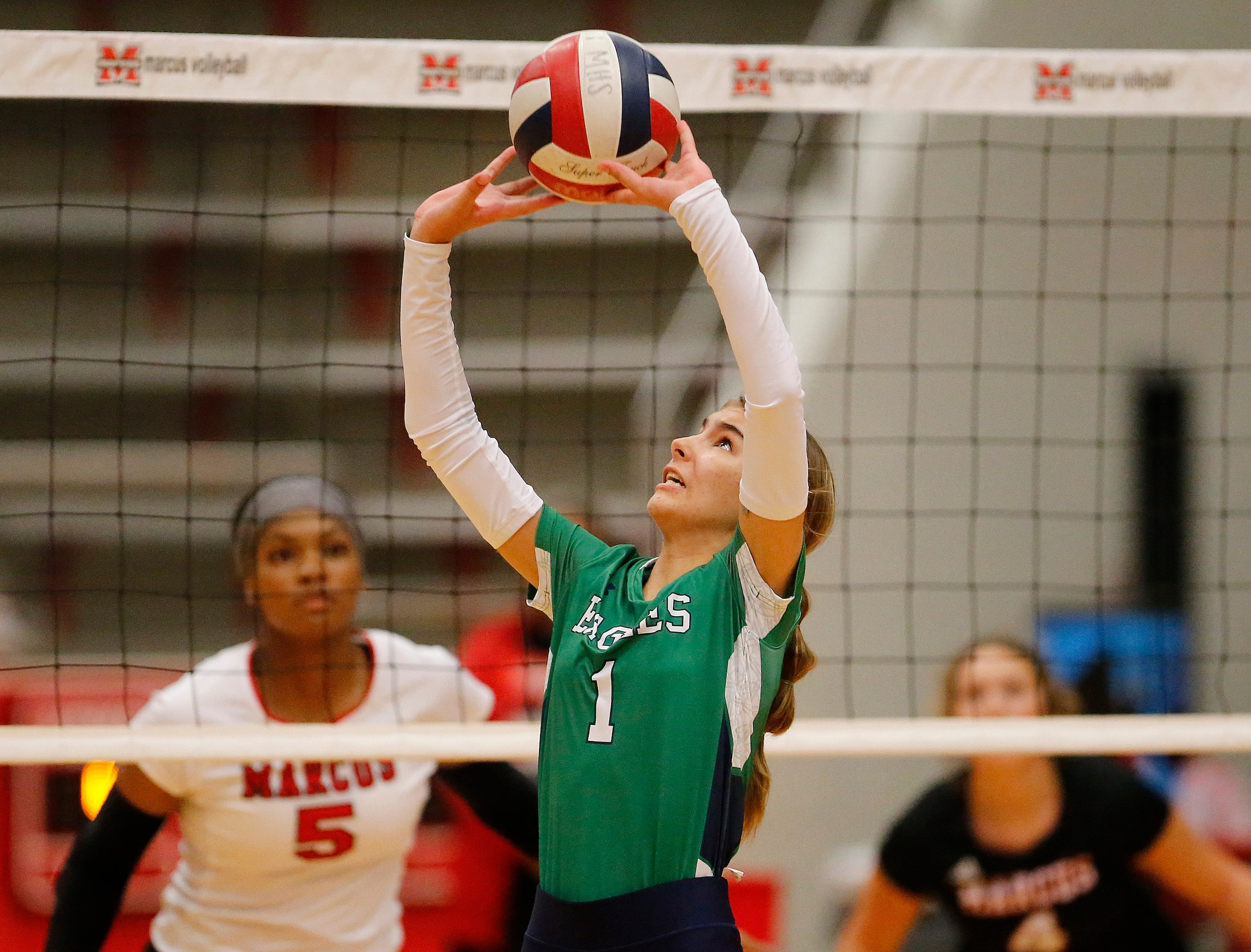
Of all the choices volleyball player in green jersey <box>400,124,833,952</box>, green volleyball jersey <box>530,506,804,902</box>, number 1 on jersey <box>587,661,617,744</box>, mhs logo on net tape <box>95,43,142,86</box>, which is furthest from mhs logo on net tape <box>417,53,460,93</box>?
number 1 on jersey <box>587,661,617,744</box>

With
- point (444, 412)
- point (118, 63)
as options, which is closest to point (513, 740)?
point (444, 412)

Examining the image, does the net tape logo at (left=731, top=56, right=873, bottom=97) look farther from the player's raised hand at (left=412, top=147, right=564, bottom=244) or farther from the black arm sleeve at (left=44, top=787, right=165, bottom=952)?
the black arm sleeve at (left=44, top=787, right=165, bottom=952)

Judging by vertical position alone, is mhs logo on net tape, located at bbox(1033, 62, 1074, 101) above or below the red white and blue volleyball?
above

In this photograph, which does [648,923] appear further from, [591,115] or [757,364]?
[591,115]

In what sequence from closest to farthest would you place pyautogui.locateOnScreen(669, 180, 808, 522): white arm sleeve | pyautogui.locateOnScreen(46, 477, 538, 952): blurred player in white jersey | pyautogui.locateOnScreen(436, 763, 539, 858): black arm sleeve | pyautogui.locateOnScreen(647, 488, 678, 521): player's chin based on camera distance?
1. pyautogui.locateOnScreen(669, 180, 808, 522): white arm sleeve
2. pyautogui.locateOnScreen(647, 488, 678, 521): player's chin
3. pyautogui.locateOnScreen(46, 477, 538, 952): blurred player in white jersey
4. pyautogui.locateOnScreen(436, 763, 539, 858): black arm sleeve

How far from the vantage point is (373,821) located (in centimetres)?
288

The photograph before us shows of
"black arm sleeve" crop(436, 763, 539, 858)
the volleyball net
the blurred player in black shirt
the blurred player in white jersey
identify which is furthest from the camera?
the blurred player in black shirt

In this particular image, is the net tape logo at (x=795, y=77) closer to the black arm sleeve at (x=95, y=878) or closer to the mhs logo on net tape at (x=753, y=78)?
the mhs logo on net tape at (x=753, y=78)

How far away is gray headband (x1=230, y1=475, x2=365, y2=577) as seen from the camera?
3.06 meters

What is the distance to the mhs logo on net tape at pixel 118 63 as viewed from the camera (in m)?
3.13

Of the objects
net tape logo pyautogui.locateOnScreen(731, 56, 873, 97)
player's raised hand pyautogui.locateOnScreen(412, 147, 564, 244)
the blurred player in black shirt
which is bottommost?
the blurred player in black shirt

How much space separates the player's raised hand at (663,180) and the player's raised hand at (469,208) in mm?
158

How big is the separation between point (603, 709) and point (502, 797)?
49.6 inches

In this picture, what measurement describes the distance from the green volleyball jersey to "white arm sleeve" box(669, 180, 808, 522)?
130 mm
